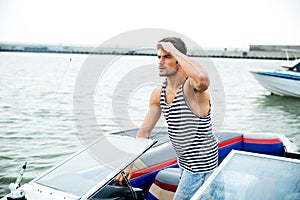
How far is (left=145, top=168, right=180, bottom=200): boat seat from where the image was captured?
2504 millimetres

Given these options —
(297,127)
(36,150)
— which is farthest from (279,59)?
(36,150)

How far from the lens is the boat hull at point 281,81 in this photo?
42.3 ft

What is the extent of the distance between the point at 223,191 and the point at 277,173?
333 millimetres

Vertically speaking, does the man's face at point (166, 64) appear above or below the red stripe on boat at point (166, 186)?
above

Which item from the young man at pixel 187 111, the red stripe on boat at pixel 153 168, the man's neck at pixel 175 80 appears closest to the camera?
the young man at pixel 187 111

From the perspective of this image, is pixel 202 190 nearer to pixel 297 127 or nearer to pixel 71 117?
pixel 71 117

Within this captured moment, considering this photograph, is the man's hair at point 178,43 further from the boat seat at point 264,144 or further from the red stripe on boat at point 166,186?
the boat seat at point 264,144

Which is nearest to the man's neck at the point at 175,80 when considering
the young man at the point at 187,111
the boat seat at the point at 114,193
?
the young man at the point at 187,111

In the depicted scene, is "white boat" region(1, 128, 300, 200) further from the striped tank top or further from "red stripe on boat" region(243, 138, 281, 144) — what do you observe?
"red stripe on boat" region(243, 138, 281, 144)

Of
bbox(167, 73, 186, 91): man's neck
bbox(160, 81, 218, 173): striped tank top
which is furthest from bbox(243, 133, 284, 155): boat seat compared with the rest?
bbox(167, 73, 186, 91): man's neck

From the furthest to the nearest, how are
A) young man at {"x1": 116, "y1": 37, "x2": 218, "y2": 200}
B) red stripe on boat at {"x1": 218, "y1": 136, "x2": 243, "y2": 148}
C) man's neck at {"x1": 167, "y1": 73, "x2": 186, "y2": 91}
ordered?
red stripe on boat at {"x1": 218, "y1": 136, "x2": 243, "y2": 148}, man's neck at {"x1": 167, "y1": 73, "x2": 186, "y2": 91}, young man at {"x1": 116, "y1": 37, "x2": 218, "y2": 200}

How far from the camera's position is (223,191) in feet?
5.06

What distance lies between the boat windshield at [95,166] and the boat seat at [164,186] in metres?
0.62

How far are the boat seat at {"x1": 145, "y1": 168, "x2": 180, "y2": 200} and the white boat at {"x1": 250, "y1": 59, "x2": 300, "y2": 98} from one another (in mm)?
11904
